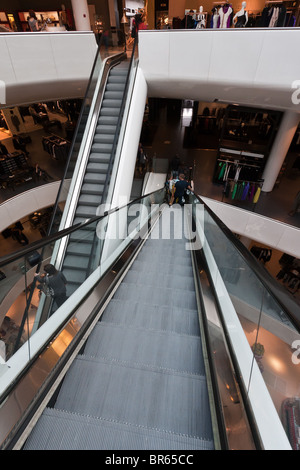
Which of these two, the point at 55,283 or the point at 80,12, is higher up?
the point at 80,12

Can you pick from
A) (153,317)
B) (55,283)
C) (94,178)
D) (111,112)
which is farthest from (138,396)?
(111,112)

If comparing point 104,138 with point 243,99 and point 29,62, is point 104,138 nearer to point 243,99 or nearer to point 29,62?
point 29,62

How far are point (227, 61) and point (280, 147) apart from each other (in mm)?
4099

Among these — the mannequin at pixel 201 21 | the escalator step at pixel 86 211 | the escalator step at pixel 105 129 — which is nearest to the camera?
the escalator step at pixel 86 211

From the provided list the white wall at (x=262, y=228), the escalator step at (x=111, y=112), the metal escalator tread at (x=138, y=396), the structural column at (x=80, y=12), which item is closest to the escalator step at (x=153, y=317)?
the metal escalator tread at (x=138, y=396)

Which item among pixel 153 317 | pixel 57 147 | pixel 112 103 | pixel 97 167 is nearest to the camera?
pixel 153 317

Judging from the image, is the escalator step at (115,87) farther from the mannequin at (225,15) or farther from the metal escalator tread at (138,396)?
the metal escalator tread at (138,396)

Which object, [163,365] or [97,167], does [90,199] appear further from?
[163,365]

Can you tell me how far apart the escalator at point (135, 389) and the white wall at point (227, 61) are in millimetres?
6454

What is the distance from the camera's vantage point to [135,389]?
194cm

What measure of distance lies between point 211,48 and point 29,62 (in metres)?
4.86

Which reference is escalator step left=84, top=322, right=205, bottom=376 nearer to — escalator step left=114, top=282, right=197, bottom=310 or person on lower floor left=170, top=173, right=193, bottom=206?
escalator step left=114, top=282, right=197, bottom=310

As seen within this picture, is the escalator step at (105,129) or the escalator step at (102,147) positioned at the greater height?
the escalator step at (105,129)

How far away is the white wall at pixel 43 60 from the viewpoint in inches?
256
